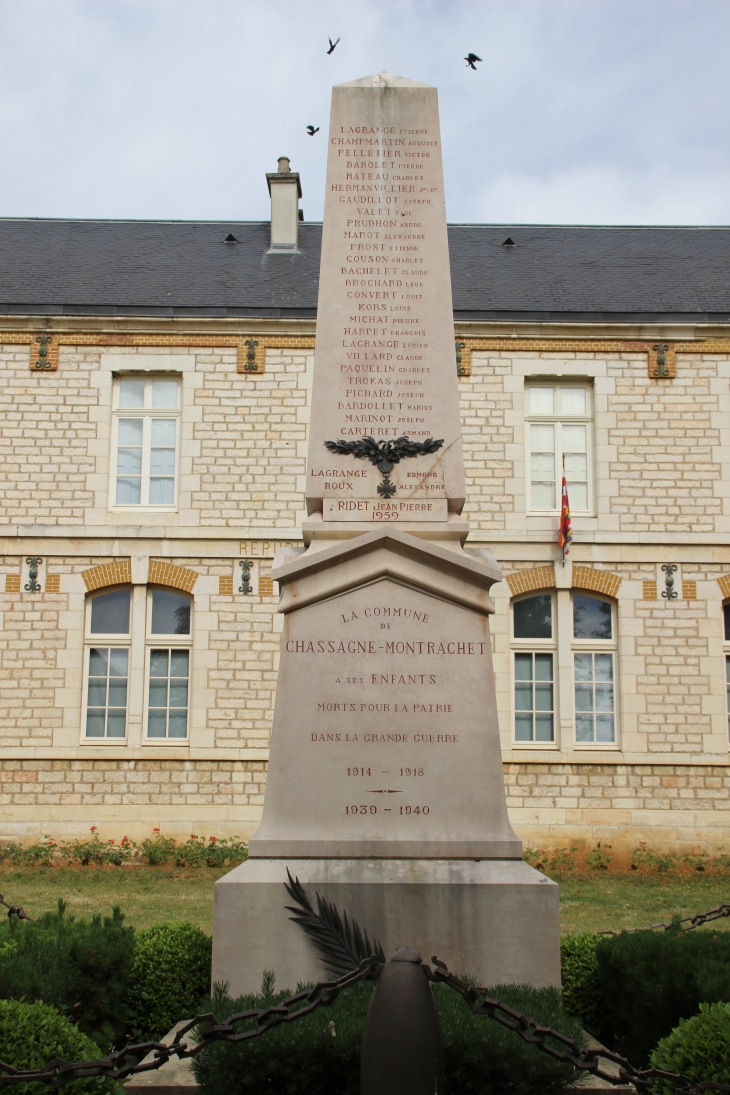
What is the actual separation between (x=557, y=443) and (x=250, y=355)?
15.2 ft

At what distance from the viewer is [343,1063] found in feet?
12.0

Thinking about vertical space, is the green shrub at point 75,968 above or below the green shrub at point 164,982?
above

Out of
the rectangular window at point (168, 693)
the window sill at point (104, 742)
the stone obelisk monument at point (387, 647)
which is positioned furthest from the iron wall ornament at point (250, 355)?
the stone obelisk monument at point (387, 647)

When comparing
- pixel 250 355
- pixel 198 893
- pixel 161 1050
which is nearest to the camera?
pixel 161 1050

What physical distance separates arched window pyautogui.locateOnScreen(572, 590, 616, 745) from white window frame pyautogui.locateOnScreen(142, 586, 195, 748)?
535 cm

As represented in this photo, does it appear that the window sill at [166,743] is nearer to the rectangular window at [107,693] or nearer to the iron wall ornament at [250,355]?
the rectangular window at [107,693]

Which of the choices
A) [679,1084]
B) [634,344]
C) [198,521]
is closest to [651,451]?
[634,344]

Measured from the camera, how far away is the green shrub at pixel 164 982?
5805 mm

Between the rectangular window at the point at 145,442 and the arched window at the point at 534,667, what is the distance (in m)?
5.29

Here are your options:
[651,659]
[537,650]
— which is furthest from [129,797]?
[651,659]

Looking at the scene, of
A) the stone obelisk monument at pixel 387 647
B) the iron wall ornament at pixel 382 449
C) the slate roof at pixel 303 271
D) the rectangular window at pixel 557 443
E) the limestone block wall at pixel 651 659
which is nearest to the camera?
the stone obelisk monument at pixel 387 647

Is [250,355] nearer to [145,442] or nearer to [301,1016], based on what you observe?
[145,442]

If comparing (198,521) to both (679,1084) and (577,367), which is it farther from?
(679,1084)

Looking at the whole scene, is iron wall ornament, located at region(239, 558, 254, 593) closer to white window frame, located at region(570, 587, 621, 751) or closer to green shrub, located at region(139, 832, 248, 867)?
green shrub, located at region(139, 832, 248, 867)
